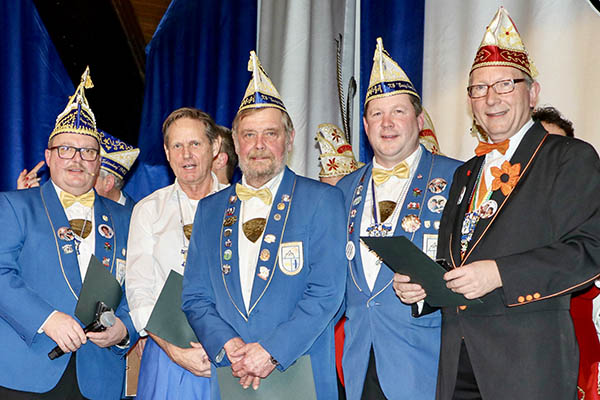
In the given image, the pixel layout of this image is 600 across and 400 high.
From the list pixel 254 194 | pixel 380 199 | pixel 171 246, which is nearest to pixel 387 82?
pixel 380 199

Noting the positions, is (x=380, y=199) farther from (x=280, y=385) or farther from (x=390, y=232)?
(x=280, y=385)

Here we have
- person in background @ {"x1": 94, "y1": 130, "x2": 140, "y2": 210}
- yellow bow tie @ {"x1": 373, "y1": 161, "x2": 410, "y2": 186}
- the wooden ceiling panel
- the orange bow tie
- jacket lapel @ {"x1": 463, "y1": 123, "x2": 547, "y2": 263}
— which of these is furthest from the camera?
the wooden ceiling panel

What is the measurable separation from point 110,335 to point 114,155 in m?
1.57

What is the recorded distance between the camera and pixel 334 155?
442cm

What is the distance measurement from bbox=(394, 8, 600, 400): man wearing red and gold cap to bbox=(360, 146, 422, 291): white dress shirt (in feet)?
0.80

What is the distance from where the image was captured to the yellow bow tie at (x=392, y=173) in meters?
2.82

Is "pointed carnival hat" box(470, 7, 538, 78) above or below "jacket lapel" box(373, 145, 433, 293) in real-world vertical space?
above

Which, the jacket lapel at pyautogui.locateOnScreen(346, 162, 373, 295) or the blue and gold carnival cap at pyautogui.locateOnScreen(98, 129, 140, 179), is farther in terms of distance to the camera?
the blue and gold carnival cap at pyautogui.locateOnScreen(98, 129, 140, 179)

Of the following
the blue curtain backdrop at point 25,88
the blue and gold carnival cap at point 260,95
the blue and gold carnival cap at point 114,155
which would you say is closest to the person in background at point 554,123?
the blue and gold carnival cap at point 260,95

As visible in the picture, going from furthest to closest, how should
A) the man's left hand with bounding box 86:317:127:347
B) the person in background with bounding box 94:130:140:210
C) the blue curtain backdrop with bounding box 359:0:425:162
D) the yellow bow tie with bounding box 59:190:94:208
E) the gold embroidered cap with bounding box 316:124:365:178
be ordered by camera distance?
the blue curtain backdrop with bounding box 359:0:425:162
the gold embroidered cap with bounding box 316:124:365:178
the person in background with bounding box 94:130:140:210
the yellow bow tie with bounding box 59:190:94:208
the man's left hand with bounding box 86:317:127:347

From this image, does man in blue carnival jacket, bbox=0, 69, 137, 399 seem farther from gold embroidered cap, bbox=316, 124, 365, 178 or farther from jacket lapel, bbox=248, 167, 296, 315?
gold embroidered cap, bbox=316, 124, 365, 178

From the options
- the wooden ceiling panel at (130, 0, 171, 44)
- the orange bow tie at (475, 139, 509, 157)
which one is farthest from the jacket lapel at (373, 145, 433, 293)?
the wooden ceiling panel at (130, 0, 171, 44)

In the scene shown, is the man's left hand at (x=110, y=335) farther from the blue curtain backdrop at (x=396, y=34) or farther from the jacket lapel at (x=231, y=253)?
the blue curtain backdrop at (x=396, y=34)

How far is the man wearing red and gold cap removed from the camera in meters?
2.13
